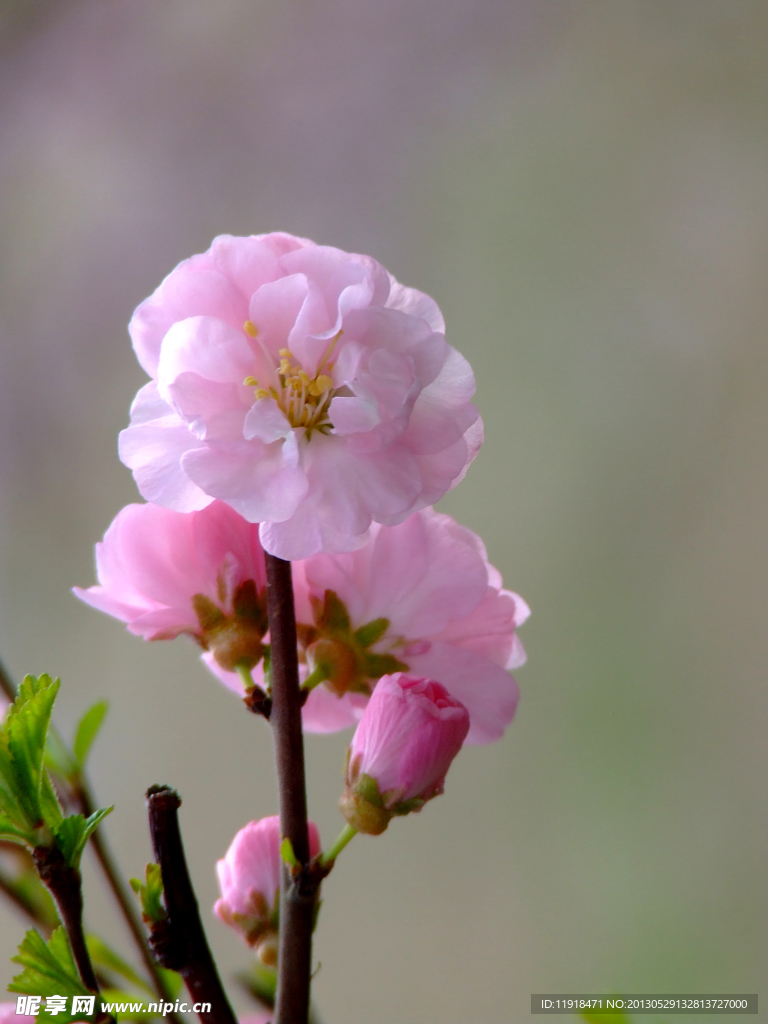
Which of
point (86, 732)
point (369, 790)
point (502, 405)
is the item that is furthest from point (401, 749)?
point (502, 405)

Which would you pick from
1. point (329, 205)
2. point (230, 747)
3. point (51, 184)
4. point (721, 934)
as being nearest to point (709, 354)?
point (329, 205)

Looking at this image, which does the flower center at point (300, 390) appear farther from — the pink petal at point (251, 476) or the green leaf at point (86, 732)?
the green leaf at point (86, 732)

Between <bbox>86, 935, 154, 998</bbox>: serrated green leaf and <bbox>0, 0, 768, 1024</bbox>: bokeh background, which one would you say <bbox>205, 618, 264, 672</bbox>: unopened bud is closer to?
<bbox>86, 935, 154, 998</bbox>: serrated green leaf

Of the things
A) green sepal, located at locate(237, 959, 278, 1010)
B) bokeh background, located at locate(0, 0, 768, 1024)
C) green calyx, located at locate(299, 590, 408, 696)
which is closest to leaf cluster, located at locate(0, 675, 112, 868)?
green calyx, located at locate(299, 590, 408, 696)

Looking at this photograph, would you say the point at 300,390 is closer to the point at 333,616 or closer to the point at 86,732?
the point at 333,616

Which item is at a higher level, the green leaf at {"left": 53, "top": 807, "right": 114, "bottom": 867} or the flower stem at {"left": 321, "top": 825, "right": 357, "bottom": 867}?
the green leaf at {"left": 53, "top": 807, "right": 114, "bottom": 867}

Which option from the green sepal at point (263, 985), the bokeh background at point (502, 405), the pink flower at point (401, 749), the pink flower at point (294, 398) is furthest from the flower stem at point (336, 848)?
the bokeh background at point (502, 405)
